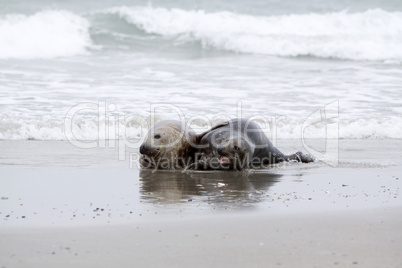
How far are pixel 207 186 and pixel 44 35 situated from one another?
16.0 meters

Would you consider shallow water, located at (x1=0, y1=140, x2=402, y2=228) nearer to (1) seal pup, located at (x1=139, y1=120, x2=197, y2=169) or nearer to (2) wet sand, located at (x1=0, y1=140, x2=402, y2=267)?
(2) wet sand, located at (x1=0, y1=140, x2=402, y2=267)

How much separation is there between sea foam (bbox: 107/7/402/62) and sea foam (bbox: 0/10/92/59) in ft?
6.59

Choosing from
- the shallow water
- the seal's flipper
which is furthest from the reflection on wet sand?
the seal's flipper

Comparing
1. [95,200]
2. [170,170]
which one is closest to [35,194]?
[95,200]

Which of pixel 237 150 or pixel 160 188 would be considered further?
pixel 237 150

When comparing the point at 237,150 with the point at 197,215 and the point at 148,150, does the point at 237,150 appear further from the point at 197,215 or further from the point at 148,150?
the point at 197,215

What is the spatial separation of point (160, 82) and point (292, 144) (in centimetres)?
576

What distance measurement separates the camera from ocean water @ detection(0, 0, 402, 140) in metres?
11.5

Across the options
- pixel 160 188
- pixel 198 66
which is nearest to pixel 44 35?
pixel 198 66

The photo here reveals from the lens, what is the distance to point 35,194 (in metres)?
6.24

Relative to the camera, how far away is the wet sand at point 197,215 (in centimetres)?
425

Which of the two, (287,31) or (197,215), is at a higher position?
(287,31)

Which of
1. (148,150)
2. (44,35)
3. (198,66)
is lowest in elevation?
(148,150)

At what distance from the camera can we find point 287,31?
24.5m
